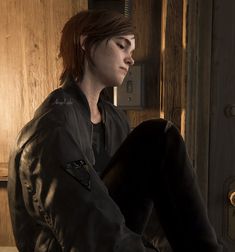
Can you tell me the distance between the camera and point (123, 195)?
0.95m

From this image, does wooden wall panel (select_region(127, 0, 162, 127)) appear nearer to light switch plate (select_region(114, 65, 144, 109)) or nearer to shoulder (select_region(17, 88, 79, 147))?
light switch plate (select_region(114, 65, 144, 109))

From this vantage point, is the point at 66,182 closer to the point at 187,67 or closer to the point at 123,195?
the point at 123,195

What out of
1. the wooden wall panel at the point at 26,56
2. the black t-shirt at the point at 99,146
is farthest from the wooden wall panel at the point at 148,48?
the black t-shirt at the point at 99,146

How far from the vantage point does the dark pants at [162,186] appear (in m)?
0.87

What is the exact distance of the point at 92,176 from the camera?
79cm

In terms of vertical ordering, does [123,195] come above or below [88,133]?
below

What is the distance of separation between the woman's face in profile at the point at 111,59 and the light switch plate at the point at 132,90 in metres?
Result: 0.56

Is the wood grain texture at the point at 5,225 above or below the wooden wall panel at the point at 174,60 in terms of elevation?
below

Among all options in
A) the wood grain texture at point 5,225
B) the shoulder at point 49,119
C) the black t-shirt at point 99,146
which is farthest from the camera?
the wood grain texture at point 5,225

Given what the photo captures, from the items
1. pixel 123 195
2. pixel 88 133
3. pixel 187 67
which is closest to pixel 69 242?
pixel 123 195

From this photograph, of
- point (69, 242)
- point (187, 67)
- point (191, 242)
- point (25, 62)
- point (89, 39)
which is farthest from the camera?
point (25, 62)

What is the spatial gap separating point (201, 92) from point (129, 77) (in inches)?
13.7

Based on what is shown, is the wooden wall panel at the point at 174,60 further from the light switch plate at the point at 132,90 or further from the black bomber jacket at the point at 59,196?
the black bomber jacket at the point at 59,196

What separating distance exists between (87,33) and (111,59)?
0.11 meters
